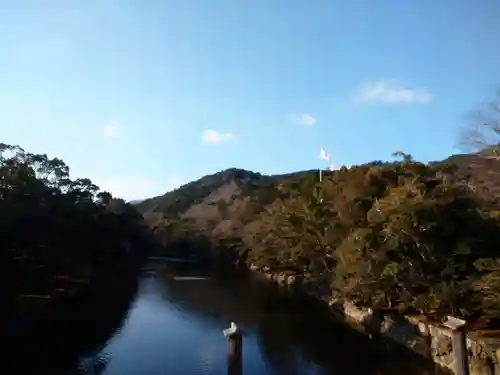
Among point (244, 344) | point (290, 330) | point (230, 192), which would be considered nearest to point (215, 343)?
point (244, 344)

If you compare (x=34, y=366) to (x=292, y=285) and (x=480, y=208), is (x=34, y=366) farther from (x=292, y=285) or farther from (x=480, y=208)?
(x=292, y=285)

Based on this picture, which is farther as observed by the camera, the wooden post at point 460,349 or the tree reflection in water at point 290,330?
the tree reflection in water at point 290,330

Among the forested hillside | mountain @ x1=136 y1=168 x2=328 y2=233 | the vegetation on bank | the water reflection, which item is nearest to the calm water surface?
the water reflection

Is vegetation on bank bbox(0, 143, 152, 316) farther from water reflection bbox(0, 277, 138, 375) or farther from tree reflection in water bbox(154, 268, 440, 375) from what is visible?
tree reflection in water bbox(154, 268, 440, 375)

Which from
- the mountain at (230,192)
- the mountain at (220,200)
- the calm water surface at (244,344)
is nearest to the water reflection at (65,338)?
the calm water surface at (244,344)

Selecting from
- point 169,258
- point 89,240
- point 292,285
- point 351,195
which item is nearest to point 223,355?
point 351,195

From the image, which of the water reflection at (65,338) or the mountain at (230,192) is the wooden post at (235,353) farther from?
the water reflection at (65,338)
